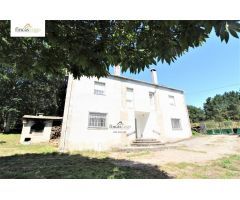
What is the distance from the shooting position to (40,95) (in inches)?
1177

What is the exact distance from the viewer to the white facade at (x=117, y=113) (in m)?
12.6

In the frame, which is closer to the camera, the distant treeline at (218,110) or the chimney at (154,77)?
the chimney at (154,77)

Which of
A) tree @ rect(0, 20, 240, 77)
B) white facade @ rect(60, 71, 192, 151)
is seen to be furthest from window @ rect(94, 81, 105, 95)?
tree @ rect(0, 20, 240, 77)

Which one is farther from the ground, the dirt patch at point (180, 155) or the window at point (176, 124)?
the window at point (176, 124)

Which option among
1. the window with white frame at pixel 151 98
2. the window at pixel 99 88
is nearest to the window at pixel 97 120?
the window at pixel 99 88

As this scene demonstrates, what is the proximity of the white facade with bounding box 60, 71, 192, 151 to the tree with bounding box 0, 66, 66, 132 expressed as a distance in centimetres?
1549

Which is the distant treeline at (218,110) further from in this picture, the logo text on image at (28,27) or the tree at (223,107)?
the logo text on image at (28,27)

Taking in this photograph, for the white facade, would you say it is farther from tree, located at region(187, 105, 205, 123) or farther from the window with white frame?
tree, located at region(187, 105, 205, 123)

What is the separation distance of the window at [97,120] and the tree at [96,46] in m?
9.02

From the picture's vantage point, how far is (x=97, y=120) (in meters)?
13.7

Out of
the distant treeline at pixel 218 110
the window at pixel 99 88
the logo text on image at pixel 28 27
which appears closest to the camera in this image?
the logo text on image at pixel 28 27

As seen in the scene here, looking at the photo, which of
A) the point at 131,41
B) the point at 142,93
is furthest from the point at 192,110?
the point at 131,41
